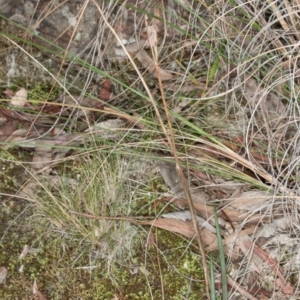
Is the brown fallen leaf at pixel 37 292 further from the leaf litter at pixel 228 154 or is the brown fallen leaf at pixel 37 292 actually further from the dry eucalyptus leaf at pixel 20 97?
the dry eucalyptus leaf at pixel 20 97

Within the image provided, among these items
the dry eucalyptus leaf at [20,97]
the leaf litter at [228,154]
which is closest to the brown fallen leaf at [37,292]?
the leaf litter at [228,154]

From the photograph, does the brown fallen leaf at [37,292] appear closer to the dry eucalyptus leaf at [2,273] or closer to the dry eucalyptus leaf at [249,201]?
the dry eucalyptus leaf at [2,273]

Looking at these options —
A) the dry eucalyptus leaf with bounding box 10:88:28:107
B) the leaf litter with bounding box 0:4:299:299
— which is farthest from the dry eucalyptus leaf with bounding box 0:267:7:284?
the dry eucalyptus leaf with bounding box 10:88:28:107

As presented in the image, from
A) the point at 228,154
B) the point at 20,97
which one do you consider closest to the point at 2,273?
the point at 20,97

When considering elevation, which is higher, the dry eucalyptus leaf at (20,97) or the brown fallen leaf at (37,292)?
the dry eucalyptus leaf at (20,97)

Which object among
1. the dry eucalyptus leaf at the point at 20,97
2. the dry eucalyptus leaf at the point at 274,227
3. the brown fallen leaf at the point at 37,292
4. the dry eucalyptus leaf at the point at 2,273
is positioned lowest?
the brown fallen leaf at the point at 37,292

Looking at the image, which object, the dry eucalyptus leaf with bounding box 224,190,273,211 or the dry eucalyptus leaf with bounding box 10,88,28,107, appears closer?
the dry eucalyptus leaf with bounding box 224,190,273,211

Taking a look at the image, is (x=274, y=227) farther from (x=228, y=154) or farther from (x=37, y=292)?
A: (x=37, y=292)

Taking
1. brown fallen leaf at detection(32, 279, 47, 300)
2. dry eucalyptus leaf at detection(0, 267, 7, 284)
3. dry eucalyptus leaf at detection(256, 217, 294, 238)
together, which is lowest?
brown fallen leaf at detection(32, 279, 47, 300)

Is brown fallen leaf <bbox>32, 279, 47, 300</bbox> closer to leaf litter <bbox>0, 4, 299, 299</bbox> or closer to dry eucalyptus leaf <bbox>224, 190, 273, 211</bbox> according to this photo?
leaf litter <bbox>0, 4, 299, 299</bbox>

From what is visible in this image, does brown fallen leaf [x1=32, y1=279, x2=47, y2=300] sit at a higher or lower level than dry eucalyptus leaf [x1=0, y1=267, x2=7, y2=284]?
lower

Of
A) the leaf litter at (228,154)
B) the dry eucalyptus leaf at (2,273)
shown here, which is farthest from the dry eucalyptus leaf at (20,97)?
the dry eucalyptus leaf at (2,273)

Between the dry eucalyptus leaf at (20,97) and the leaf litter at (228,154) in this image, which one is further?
the dry eucalyptus leaf at (20,97)

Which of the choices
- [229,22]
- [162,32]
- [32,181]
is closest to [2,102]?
[32,181]
